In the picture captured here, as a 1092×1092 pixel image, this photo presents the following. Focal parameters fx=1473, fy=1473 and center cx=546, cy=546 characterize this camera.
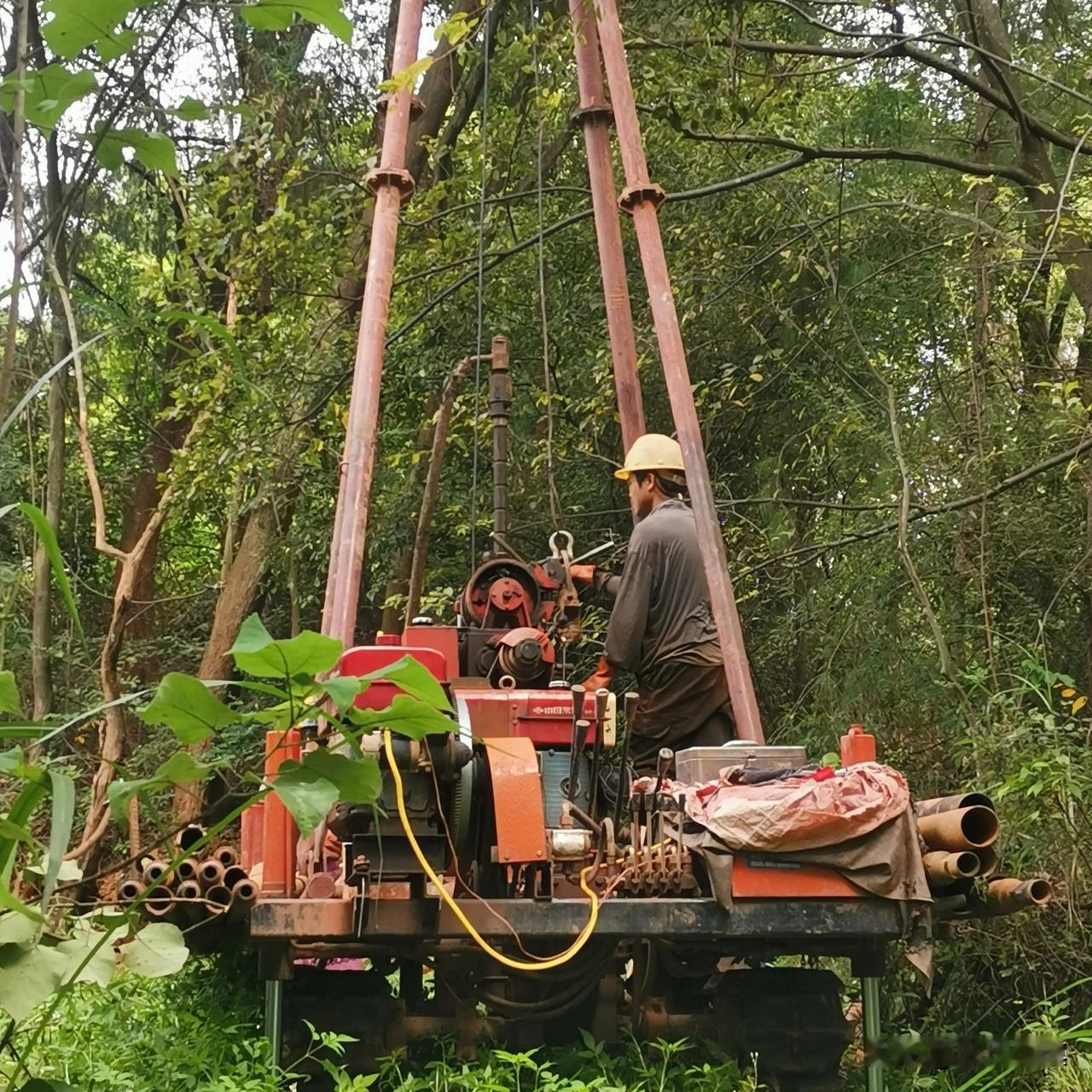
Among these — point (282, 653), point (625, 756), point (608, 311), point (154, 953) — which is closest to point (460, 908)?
point (625, 756)

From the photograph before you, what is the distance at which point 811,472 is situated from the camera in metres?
10.5

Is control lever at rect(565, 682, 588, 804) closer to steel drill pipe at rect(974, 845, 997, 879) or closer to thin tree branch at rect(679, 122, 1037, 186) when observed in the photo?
steel drill pipe at rect(974, 845, 997, 879)

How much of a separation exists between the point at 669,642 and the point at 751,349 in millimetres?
5209

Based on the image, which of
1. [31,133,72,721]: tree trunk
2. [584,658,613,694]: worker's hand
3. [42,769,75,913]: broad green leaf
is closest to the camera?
[42,769,75,913]: broad green leaf

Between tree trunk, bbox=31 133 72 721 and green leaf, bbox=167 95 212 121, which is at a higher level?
tree trunk, bbox=31 133 72 721

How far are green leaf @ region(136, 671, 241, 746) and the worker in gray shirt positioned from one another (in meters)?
4.34

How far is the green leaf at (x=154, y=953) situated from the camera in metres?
2.00

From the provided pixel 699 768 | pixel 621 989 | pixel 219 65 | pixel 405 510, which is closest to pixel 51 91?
pixel 699 768

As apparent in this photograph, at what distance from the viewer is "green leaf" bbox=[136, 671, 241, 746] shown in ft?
5.44

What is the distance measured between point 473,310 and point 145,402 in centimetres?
599

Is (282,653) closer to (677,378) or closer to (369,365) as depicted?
(369,365)

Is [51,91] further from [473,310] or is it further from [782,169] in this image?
[473,310]

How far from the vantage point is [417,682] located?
183cm

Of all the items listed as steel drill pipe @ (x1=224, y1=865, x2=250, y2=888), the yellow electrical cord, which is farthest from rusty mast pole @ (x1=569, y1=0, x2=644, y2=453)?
steel drill pipe @ (x1=224, y1=865, x2=250, y2=888)
